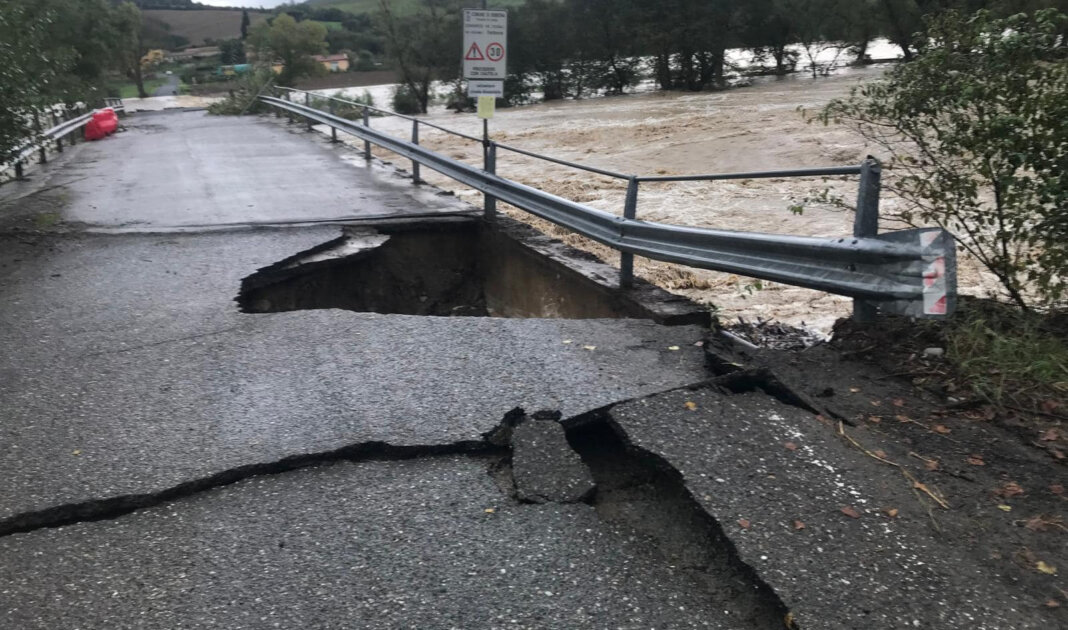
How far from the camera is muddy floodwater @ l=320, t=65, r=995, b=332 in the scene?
7902 millimetres

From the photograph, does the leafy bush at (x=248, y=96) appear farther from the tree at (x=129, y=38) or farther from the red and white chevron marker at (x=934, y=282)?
the red and white chevron marker at (x=934, y=282)

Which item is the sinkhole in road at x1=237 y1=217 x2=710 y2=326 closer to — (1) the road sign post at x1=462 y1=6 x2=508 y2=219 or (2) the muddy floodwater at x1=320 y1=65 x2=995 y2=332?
(2) the muddy floodwater at x1=320 y1=65 x2=995 y2=332

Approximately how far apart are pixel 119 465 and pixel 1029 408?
13.2ft

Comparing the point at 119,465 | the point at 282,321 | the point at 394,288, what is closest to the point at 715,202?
the point at 394,288

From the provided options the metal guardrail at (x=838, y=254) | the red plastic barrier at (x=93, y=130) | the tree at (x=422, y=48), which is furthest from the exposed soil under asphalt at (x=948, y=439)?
the tree at (x=422, y=48)

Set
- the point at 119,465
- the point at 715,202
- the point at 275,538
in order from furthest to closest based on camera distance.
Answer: the point at 715,202, the point at 119,465, the point at 275,538

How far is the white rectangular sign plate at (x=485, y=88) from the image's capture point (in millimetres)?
10273

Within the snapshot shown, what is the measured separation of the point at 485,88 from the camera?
10375 mm

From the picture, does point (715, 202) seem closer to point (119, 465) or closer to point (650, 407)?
point (650, 407)

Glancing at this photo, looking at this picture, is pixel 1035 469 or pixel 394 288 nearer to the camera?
pixel 1035 469

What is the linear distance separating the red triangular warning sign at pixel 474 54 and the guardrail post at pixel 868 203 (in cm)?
657

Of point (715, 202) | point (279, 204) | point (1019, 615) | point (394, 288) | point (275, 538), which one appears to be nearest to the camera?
point (1019, 615)

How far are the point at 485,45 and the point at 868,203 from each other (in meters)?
6.75

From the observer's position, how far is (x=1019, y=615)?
272 centimetres
